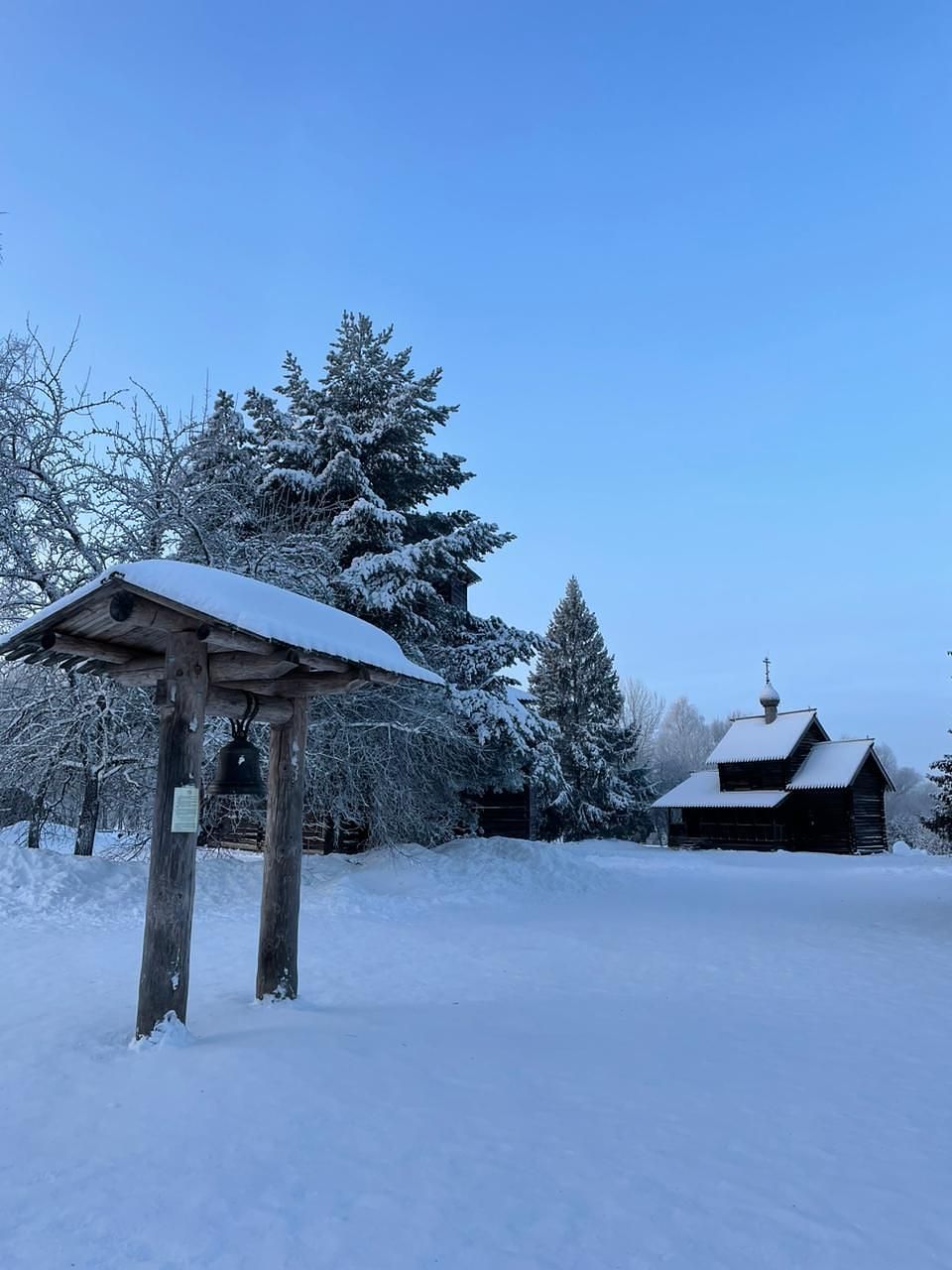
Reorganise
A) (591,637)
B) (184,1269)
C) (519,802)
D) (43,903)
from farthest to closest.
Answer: (591,637), (519,802), (43,903), (184,1269)

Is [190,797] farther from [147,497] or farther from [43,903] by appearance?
[147,497]

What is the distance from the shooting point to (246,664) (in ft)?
20.0

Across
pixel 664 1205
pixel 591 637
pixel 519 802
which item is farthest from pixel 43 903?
pixel 591 637

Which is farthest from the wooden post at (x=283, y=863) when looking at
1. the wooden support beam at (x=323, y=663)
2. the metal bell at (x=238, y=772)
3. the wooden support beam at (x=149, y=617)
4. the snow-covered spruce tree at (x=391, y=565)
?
the snow-covered spruce tree at (x=391, y=565)

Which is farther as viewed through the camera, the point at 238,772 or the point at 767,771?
the point at 767,771

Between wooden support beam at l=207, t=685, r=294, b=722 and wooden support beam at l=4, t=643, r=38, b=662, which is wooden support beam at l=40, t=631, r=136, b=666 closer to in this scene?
wooden support beam at l=4, t=643, r=38, b=662

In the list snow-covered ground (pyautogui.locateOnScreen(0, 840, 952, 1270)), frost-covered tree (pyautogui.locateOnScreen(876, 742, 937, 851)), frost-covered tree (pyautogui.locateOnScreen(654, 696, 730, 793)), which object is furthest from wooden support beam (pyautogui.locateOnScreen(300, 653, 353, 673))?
frost-covered tree (pyautogui.locateOnScreen(654, 696, 730, 793))

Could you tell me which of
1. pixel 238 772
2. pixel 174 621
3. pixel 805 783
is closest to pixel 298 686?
pixel 238 772

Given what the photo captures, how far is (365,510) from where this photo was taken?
15.8 meters

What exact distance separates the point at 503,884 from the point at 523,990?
7.67 m

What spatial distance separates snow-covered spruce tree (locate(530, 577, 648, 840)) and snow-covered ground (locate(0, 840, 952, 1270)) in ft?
79.1

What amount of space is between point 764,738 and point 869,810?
16.4ft

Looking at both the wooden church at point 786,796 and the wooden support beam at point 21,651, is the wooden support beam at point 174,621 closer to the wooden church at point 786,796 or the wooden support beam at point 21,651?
the wooden support beam at point 21,651

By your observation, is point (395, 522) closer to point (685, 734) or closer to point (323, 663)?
point (323, 663)
